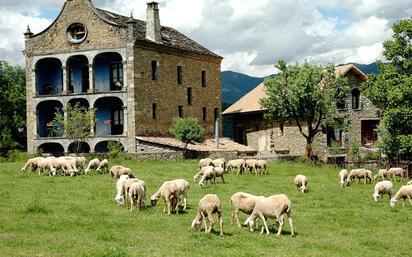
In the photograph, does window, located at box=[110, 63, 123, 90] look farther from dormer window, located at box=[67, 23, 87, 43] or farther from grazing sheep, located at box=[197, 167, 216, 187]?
grazing sheep, located at box=[197, 167, 216, 187]

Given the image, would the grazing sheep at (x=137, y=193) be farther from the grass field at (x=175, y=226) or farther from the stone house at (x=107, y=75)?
the stone house at (x=107, y=75)

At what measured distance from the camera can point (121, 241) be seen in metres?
15.4

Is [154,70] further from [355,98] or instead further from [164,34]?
[355,98]

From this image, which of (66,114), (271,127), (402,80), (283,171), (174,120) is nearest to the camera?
(283,171)

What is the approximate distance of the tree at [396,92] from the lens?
39.1 m

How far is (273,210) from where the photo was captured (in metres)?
16.7

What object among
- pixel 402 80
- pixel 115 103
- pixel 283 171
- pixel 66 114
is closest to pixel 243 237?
pixel 283 171

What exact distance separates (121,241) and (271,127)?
40.2 meters

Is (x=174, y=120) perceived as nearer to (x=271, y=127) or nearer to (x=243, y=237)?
(x=271, y=127)

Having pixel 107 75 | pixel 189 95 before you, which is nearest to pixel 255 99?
pixel 189 95

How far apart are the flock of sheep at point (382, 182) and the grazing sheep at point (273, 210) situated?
756 cm

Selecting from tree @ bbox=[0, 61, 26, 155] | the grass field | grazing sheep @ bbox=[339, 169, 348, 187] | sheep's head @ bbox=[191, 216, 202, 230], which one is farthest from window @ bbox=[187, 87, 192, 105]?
sheep's head @ bbox=[191, 216, 202, 230]

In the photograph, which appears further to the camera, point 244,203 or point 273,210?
point 244,203

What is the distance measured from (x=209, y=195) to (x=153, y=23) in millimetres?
37281
